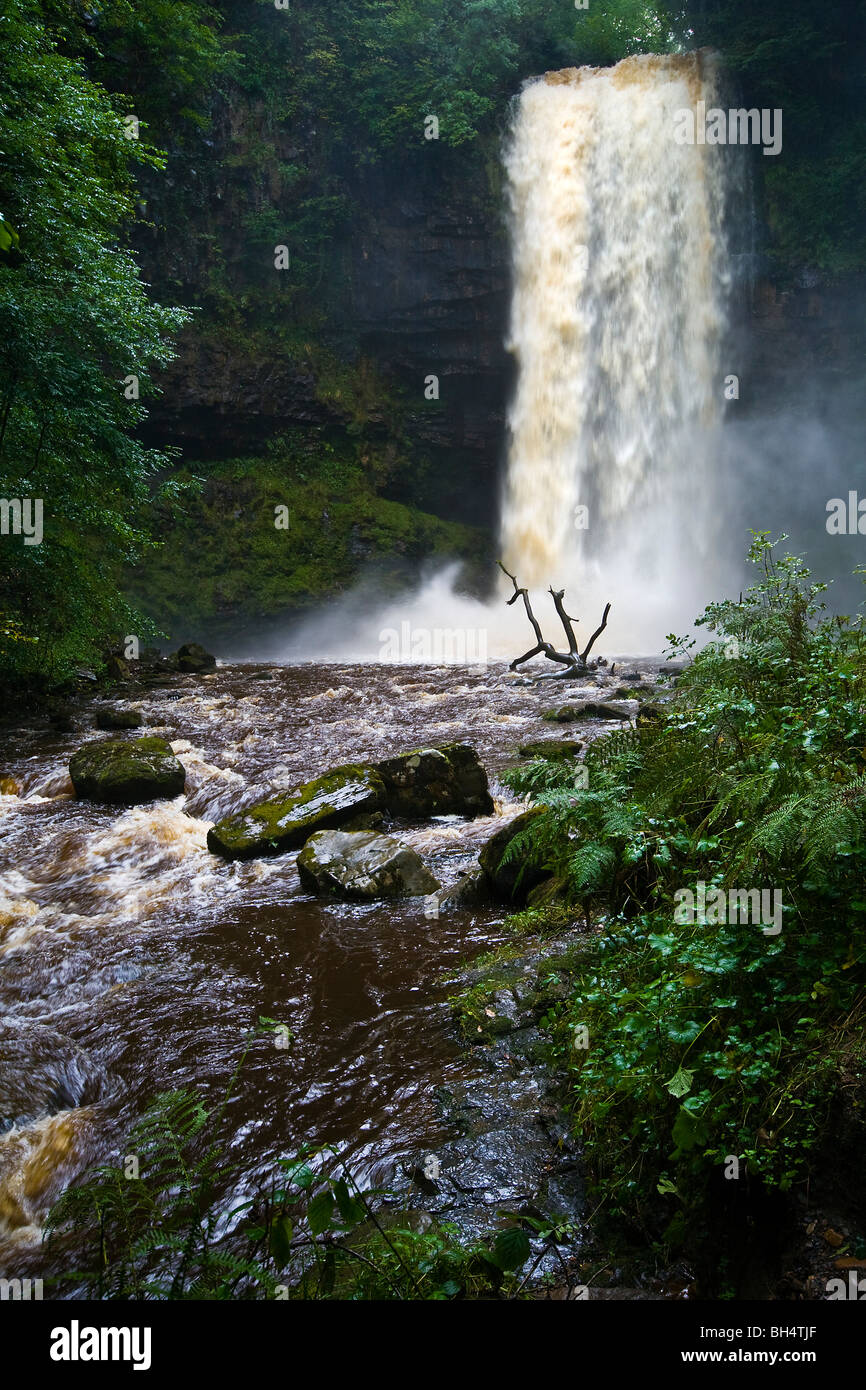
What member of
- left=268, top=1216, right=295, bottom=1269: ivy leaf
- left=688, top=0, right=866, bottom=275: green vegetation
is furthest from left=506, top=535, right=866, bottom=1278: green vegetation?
left=688, top=0, right=866, bottom=275: green vegetation

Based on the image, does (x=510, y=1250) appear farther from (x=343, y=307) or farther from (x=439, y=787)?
(x=343, y=307)

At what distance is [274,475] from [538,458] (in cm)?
897

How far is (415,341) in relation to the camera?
27188 millimetres

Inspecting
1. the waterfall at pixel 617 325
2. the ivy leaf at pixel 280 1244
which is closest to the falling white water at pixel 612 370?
the waterfall at pixel 617 325

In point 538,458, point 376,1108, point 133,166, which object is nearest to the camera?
point 376,1108

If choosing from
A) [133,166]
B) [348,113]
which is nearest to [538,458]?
[348,113]

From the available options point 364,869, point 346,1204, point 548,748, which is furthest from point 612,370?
point 346,1204

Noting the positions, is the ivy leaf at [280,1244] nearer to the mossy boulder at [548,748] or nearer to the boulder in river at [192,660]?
the mossy boulder at [548,748]

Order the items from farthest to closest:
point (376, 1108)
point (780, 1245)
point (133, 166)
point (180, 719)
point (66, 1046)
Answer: point (133, 166), point (180, 719), point (66, 1046), point (376, 1108), point (780, 1245)

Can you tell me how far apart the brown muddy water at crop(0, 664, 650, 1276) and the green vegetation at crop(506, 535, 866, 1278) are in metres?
0.49

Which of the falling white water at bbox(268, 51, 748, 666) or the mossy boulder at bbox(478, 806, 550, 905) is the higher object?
the falling white water at bbox(268, 51, 748, 666)

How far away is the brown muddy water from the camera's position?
326cm

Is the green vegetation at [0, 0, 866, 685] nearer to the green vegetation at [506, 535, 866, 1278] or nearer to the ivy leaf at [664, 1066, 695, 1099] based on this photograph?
the green vegetation at [506, 535, 866, 1278]

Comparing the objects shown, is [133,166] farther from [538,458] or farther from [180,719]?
[180,719]
